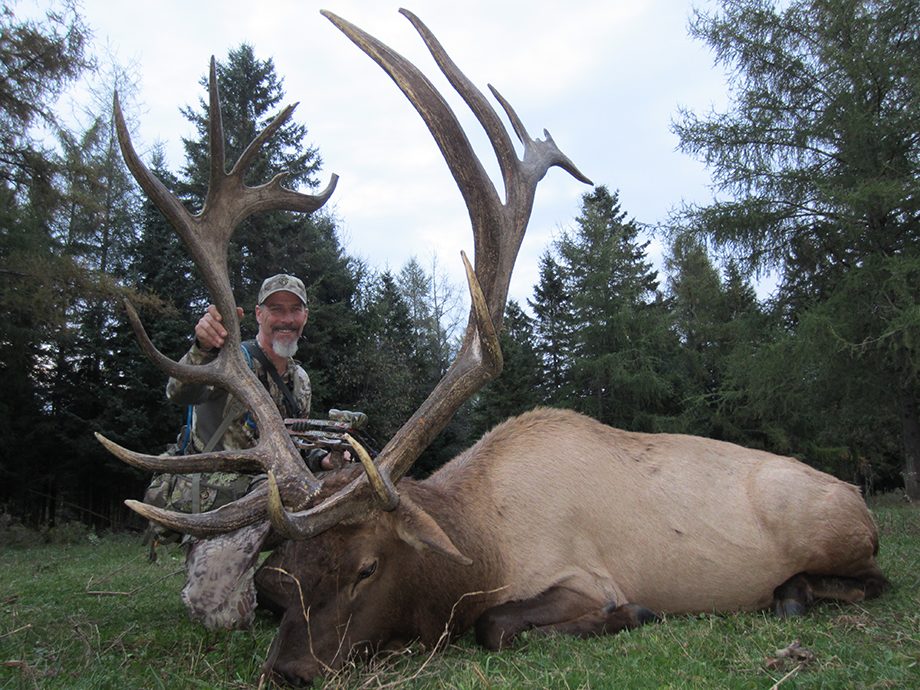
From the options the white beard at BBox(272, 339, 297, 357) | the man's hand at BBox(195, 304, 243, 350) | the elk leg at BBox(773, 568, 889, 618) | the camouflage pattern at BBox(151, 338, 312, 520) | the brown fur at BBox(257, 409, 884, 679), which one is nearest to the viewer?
the brown fur at BBox(257, 409, 884, 679)

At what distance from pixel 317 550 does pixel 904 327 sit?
13.7m

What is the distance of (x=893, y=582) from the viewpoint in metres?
5.09

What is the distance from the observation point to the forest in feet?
48.6

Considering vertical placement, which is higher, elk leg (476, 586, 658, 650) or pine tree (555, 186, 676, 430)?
pine tree (555, 186, 676, 430)

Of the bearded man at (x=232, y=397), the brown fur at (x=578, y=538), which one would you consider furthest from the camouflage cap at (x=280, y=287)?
the brown fur at (x=578, y=538)

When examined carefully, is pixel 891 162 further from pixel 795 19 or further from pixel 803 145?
pixel 795 19

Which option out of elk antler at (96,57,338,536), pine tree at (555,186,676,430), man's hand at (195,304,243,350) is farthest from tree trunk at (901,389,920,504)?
man's hand at (195,304,243,350)

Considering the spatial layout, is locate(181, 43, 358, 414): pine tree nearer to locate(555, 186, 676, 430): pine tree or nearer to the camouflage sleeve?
locate(555, 186, 676, 430): pine tree

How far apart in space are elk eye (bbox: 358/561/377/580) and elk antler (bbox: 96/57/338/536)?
1.53 ft

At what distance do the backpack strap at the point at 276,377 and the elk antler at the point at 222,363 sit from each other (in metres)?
1.20

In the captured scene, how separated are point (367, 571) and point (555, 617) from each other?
114 centimetres

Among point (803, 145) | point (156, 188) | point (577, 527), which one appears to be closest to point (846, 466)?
point (803, 145)

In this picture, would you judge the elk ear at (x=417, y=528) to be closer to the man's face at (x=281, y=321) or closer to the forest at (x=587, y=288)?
the man's face at (x=281, y=321)

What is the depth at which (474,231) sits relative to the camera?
4336 mm
